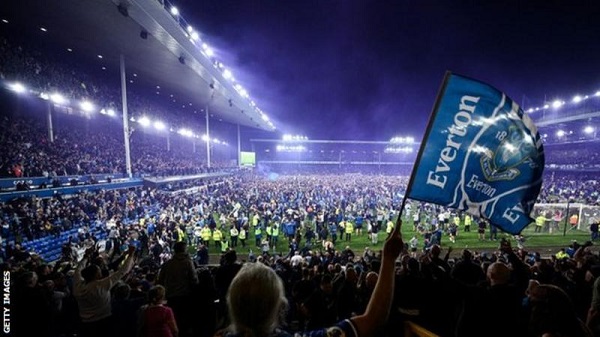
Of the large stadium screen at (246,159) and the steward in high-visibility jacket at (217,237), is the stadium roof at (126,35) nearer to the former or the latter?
the steward in high-visibility jacket at (217,237)

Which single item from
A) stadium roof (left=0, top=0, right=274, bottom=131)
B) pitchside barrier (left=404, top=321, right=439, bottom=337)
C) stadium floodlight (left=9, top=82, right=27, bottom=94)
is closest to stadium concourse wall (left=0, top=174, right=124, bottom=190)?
stadium floodlight (left=9, top=82, right=27, bottom=94)

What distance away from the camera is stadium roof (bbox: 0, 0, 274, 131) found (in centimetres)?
1800

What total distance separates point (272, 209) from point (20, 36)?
2319 centimetres

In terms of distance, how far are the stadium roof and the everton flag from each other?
784 inches

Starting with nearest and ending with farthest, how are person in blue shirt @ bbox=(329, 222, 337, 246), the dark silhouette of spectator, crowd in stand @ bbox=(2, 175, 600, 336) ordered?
crowd in stand @ bbox=(2, 175, 600, 336) < the dark silhouette of spectator < person in blue shirt @ bbox=(329, 222, 337, 246)

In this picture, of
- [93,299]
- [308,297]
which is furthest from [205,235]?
[308,297]

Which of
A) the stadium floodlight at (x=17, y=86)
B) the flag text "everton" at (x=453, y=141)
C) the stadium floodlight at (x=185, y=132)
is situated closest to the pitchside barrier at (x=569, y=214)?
the flag text "everton" at (x=453, y=141)

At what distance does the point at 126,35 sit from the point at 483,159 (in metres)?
24.7

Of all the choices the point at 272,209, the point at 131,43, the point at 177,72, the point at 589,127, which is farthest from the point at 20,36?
the point at 589,127

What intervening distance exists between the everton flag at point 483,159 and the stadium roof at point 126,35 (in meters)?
19.9

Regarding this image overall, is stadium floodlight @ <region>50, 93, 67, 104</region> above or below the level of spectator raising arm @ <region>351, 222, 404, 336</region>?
above

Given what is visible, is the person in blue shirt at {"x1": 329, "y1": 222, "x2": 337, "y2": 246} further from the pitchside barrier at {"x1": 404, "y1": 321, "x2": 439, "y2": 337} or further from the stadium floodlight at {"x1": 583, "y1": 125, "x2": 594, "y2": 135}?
the stadium floodlight at {"x1": 583, "y1": 125, "x2": 594, "y2": 135}

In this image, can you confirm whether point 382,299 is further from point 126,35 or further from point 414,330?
point 126,35

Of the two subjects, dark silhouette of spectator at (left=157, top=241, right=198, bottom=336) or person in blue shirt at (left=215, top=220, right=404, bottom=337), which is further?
dark silhouette of spectator at (left=157, top=241, right=198, bottom=336)
